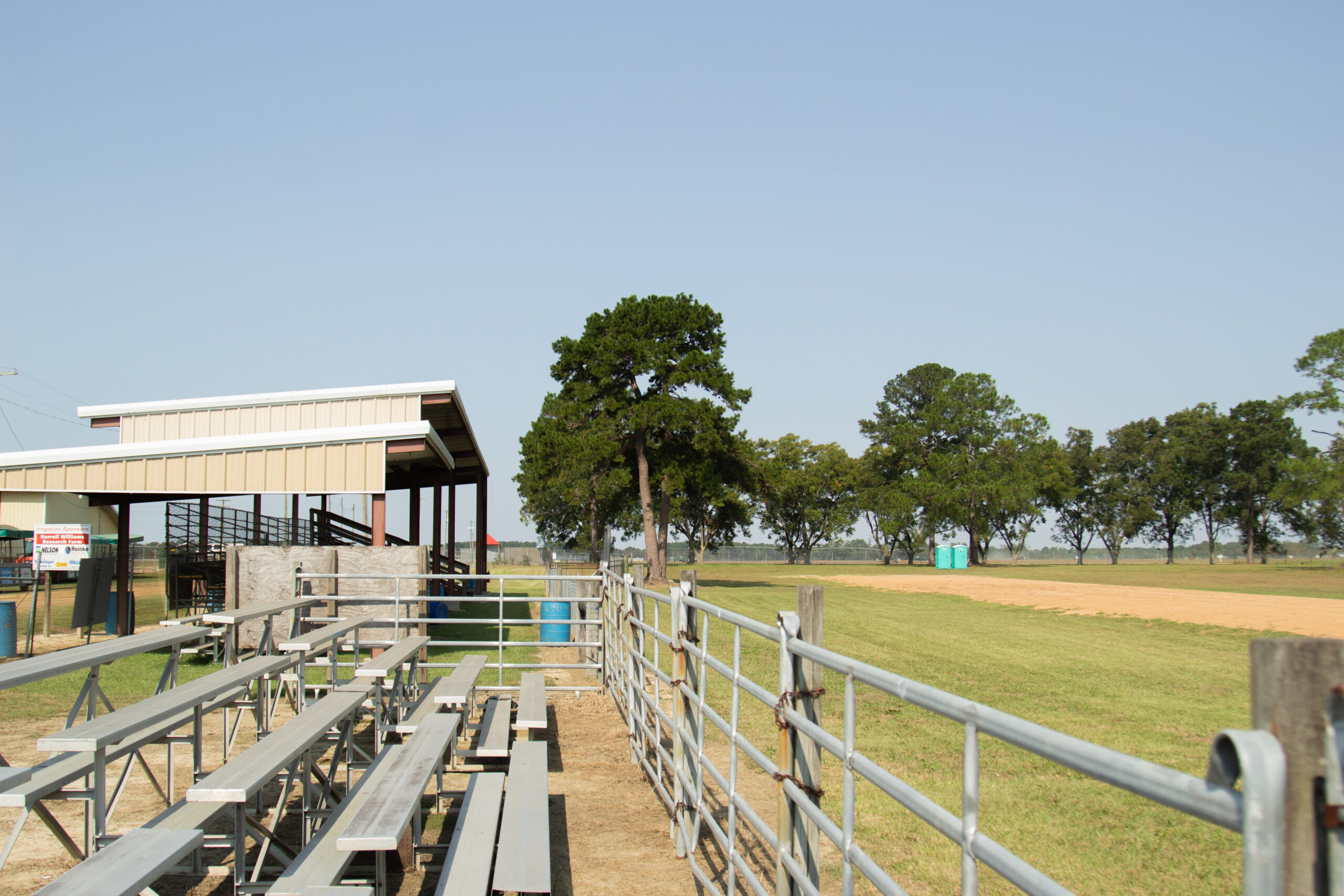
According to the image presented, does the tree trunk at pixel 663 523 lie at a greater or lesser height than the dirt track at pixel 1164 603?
greater

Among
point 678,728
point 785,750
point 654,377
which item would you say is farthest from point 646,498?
point 785,750

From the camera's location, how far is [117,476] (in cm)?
1648

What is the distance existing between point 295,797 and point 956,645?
12.4 meters

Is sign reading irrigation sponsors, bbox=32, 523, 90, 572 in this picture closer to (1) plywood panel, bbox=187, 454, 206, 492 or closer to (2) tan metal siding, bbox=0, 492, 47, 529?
(1) plywood panel, bbox=187, 454, 206, 492

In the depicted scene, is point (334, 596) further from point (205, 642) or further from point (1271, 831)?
point (1271, 831)

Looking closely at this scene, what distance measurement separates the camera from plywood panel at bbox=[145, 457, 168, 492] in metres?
16.5

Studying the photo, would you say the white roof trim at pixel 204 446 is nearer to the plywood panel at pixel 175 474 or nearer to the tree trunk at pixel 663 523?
the plywood panel at pixel 175 474

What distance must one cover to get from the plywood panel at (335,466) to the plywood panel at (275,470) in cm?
68

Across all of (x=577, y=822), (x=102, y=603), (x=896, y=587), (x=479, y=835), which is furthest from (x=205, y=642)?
(x=896, y=587)

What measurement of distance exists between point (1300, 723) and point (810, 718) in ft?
8.72

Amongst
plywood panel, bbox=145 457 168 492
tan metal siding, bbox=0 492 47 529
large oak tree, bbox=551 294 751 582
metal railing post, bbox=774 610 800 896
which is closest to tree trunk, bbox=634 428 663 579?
large oak tree, bbox=551 294 751 582

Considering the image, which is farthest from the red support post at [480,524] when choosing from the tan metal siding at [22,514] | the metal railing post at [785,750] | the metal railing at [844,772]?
the tan metal siding at [22,514]

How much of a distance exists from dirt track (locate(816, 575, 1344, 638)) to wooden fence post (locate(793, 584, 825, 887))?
13590 mm

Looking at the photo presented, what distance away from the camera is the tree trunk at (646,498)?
127 ft
